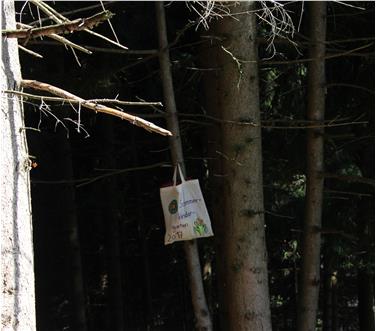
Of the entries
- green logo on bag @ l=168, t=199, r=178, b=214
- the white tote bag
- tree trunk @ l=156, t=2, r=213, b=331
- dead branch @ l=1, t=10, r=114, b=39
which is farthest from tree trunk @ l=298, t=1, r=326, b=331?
dead branch @ l=1, t=10, r=114, b=39

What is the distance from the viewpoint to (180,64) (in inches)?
279

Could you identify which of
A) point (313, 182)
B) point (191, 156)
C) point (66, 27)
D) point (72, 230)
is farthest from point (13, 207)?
point (72, 230)

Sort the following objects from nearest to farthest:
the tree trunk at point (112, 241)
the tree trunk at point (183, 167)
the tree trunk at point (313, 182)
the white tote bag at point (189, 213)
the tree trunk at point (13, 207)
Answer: the tree trunk at point (13, 207) → the white tote bag at point (189, 213) → the tree trunk at point (183, 167) → the tree trunk at point (313, 182) → the tree trunk at point (112, 241)

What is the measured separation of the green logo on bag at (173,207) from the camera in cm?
552

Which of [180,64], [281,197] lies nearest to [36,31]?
[180,64]

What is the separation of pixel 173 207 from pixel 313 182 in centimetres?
164

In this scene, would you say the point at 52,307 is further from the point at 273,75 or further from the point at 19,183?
the point at 19,183

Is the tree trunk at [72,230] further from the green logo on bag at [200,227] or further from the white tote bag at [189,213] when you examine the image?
the green logo on bag at [200,227]

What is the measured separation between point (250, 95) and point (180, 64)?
1.58 meters

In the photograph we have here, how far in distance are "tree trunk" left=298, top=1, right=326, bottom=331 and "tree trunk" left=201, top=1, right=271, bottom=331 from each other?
0.83 m

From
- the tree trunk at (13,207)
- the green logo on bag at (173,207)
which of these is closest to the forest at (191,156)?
the tree trunk at (13,207)

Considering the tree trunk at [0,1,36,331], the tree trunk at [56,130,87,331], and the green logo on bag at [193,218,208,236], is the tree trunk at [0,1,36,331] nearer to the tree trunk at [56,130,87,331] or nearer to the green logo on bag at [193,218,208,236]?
the green logo on bag at [193,218,208,236]

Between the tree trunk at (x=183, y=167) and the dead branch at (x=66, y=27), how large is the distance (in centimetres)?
349

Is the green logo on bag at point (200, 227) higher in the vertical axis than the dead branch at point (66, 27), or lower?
lower
